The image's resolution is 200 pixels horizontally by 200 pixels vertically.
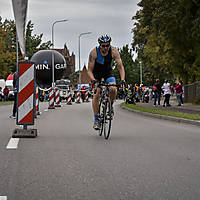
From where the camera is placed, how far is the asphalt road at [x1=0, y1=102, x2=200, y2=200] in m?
4.47

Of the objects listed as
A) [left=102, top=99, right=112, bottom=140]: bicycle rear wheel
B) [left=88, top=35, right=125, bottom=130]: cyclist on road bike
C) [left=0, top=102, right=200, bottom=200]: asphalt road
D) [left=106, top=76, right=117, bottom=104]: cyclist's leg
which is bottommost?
[left=0, top=102, right=200, bottom=200]: asphalt road

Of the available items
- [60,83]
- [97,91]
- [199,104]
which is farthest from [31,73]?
[60,83]

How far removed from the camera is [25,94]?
9.59 meters

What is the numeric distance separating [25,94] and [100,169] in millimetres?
4286

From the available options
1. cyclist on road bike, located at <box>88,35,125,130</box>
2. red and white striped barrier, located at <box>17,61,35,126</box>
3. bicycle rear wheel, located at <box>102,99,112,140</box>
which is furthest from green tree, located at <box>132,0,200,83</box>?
red and white striped barrier, located at <box>17,61,35,126</box>

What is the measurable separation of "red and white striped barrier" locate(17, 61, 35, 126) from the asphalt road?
646 mm

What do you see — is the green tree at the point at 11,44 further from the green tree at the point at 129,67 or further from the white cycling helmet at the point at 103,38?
the white cycling helmet at the point at 103,38

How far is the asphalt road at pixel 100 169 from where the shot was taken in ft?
14.7

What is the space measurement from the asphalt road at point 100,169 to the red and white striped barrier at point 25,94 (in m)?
0.65

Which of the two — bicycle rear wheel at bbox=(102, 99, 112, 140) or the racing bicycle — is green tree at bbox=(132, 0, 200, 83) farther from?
bicycle rear wheel at bbox=(102, 99, 112, 140)

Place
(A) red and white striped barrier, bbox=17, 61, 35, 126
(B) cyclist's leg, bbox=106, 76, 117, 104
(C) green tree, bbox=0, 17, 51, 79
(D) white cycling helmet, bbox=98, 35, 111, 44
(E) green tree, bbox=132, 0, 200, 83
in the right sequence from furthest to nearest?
(C) green tree, bbox=0, 17, 51, 79, (E) green tree, bbox=132, 0, 200, 83, (A) red and white striped barrier, bbox=17, 61, 35, 126, (B) cyclist's leg, bbox=106, 76, 117, 104, (D) white cycling helmet, bbox=98, 35, 111, 44

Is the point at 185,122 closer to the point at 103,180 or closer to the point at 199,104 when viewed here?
the point at 103,180

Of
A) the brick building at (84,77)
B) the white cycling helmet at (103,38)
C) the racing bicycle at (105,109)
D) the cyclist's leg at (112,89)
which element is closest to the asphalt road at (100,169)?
the racing bicycle at (105,109)

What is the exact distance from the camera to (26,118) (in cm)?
955
